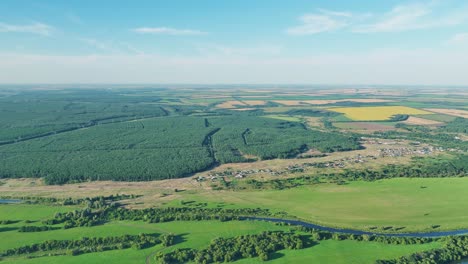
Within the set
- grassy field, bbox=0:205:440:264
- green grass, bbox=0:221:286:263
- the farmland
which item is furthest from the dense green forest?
green grass, bbox=0:221:286:263

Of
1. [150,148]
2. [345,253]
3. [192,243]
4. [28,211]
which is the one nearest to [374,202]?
[345,253]

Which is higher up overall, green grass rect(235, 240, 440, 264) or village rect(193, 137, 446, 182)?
village rect(193, 137, 446, 182)

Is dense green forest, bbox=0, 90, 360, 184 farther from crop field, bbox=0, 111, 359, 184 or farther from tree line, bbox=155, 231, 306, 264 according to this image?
tree line, bbox=155, 231, 306, 264

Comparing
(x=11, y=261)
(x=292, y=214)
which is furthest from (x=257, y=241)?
(x=11, y=261)

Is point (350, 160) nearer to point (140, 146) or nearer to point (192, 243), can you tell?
point (192, 243)

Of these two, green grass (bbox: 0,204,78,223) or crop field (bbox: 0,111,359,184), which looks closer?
green grass (bbox: 0,204,78,223)

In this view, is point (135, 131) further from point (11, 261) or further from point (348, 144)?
point (11, 261)

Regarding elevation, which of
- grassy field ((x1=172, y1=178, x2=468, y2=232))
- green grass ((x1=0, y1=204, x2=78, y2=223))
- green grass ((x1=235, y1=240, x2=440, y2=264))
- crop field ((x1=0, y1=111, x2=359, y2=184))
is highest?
crop field ((x1=0, y1=111, x2=359, y2=184))

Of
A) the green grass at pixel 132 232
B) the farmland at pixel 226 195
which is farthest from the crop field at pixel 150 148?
the green grass at pixel 132 232
